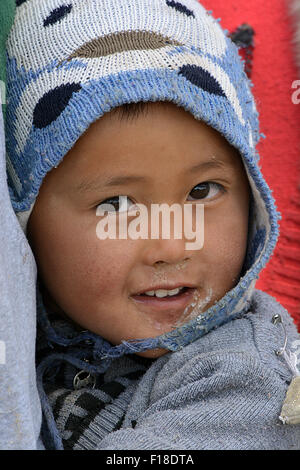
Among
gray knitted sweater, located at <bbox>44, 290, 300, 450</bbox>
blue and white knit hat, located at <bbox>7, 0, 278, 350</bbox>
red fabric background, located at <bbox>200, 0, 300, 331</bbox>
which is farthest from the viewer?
red fabric background, located at <bbox>200, 0, 300, 331</bbox>

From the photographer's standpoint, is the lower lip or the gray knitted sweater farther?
the lower lip

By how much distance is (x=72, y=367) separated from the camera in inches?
46.1

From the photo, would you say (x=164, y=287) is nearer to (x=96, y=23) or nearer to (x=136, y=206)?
(x=136, y=206)

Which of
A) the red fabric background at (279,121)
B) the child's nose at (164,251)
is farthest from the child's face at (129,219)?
the red fabric background at (279,121)

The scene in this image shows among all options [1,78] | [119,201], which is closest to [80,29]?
[1,78]

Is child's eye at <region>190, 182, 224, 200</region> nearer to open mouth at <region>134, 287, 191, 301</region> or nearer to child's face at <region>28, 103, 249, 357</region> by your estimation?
child's face at <region>28, 103, 249, 357</region>

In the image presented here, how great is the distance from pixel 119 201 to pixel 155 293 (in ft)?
0.58

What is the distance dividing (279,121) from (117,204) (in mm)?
638

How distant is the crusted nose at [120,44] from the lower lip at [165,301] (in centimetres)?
43

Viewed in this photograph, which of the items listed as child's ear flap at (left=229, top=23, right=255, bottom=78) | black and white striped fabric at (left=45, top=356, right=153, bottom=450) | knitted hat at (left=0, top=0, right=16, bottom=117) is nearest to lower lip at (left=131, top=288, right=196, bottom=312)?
black and white striped fabric at (left=45, top=356, right=153, bottom=450)

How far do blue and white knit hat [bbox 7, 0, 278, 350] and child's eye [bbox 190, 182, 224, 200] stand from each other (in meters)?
0.07

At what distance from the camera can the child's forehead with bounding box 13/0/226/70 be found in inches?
41.6

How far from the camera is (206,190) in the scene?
1.08m

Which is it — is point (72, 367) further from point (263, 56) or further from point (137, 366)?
point (263, 56)
